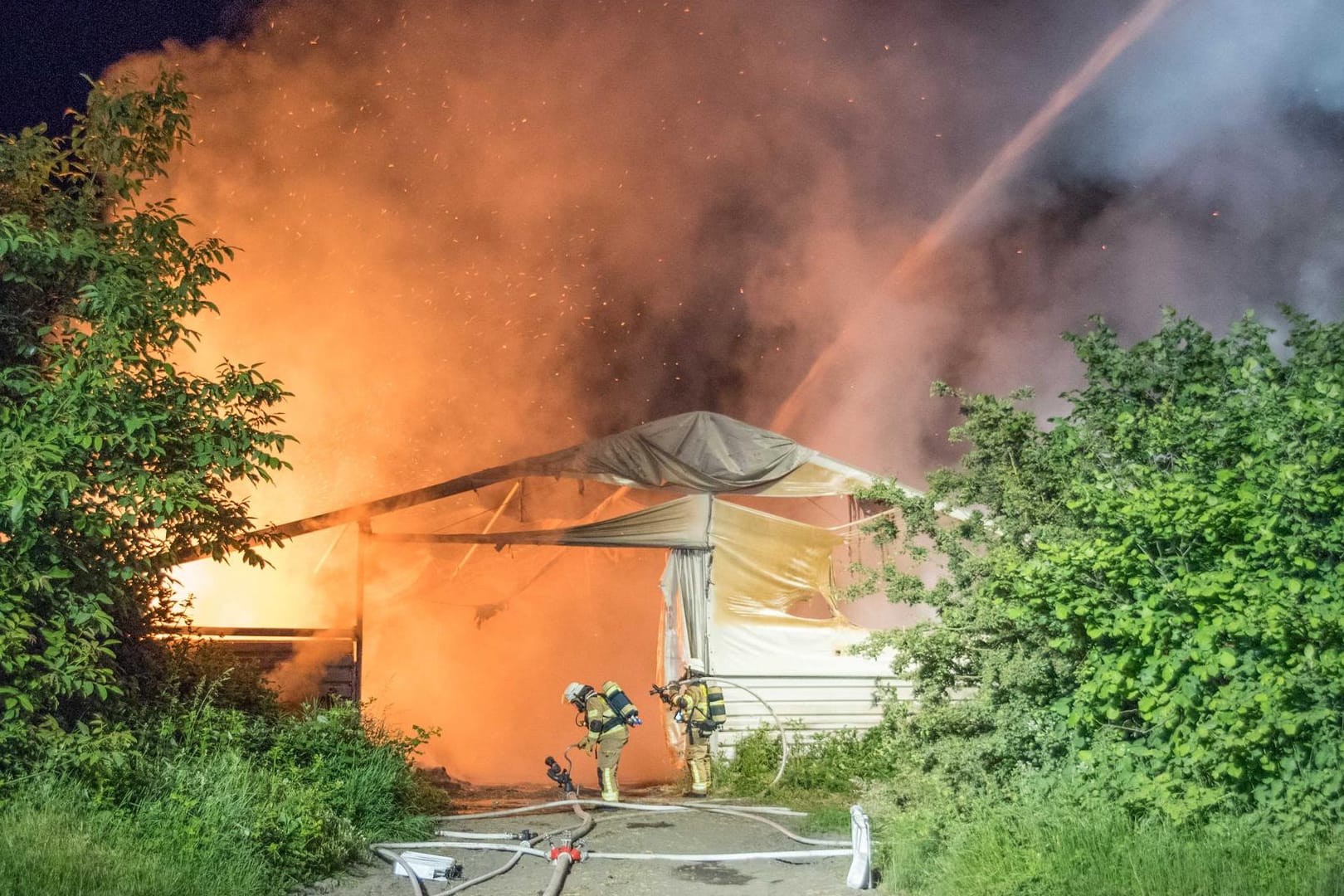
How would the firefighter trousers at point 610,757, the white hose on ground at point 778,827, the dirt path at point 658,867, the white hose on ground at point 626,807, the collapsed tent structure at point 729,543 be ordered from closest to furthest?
the dirt path at point 658,867 → the white hose on ground at point 778,827 → the white hose on ground at point 626,807 → the firefighter trousers at point 610,757 → the collapsed tent structure at point 729,543

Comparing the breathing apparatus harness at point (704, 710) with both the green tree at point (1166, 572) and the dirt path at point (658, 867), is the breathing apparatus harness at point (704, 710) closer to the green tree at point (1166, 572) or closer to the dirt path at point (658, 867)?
the dirt path at point (658, 867)

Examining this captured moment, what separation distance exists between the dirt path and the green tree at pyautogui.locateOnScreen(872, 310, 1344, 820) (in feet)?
6.16

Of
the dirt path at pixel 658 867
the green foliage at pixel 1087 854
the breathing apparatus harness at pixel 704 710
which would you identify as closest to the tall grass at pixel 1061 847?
the green foliage at pixel 1087 854

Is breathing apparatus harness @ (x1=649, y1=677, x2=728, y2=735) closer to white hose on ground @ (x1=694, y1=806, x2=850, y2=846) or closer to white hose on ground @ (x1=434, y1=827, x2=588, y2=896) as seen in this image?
white hose on ground @ (x1=694, y1=806, x2=850, y2=846)

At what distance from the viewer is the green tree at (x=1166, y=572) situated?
6148 mm

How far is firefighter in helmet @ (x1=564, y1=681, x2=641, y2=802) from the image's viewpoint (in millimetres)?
12781

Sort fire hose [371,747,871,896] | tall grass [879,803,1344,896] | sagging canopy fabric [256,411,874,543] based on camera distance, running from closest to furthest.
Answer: tall grass [879,803,1344,896], fire hose [371,747,871,896], sagging canopy fabric [256,411,874,543]

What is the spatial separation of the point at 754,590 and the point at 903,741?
591 cm

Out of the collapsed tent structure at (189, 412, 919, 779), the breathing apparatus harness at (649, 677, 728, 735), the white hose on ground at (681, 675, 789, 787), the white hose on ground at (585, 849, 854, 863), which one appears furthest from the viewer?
the collapsed tent structure at (189, 412, 919, 779)

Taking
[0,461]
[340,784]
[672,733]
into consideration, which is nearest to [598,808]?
[672,733]

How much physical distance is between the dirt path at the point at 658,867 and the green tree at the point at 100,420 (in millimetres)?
2772

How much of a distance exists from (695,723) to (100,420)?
7.86 m

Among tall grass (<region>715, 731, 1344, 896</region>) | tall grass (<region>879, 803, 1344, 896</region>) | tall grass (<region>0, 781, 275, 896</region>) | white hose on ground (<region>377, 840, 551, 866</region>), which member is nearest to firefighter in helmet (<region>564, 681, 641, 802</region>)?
white hose on ground (<region>377, 840, 551, 866</region>)

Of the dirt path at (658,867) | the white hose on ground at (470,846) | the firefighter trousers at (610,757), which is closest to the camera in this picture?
the dirt path at (658,867)
